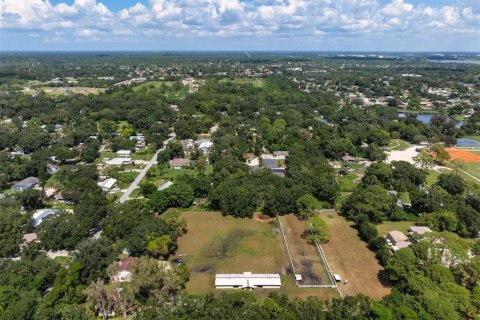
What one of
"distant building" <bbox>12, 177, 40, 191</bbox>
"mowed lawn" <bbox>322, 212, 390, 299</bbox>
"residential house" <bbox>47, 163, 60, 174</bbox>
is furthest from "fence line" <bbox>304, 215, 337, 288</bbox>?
"residential house" <bbox>47, 163, 60, 174</bbox>

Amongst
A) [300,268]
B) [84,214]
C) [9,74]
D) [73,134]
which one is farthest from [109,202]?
[9,74]

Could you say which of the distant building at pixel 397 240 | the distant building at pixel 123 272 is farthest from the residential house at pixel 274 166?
the distant building at pixel 123 272

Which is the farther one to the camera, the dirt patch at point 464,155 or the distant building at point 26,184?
the dirt patch at point 464,155

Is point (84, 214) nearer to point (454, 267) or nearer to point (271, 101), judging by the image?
point (454, 267)

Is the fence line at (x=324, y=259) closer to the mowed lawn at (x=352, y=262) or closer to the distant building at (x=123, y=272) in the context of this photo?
the mowed lawn at (x=352, y=262)

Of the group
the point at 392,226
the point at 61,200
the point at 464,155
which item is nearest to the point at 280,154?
the point at 392,226

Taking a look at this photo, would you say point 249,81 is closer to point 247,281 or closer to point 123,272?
point 247,281
